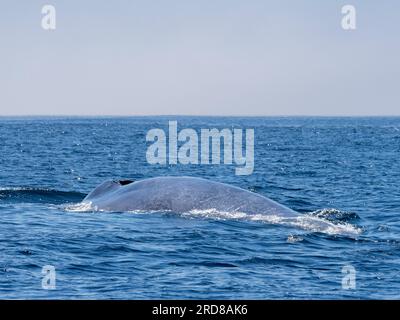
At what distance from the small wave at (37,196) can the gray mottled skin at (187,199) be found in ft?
15.9

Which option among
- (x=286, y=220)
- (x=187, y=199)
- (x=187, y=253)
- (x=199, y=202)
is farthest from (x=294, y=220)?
(x=187, y=253)

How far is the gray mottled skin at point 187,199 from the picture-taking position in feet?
72.7

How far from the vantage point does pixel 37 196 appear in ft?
93.5

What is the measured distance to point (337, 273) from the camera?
15.7 metres

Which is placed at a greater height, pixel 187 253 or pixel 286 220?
pixel 286 220

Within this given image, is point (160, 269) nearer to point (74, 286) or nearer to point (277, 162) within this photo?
point (74, 286)

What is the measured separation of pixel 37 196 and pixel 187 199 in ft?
27.3

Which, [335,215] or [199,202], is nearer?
[199,202]

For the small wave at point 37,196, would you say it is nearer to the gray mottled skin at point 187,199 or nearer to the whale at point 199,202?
the whale at point 199,202

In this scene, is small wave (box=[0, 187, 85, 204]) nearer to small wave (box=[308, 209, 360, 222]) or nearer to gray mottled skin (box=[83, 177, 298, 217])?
gray mottled skin (box=[83, 177, 298, 217])

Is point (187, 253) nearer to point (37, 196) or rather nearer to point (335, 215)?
point (335, 215)

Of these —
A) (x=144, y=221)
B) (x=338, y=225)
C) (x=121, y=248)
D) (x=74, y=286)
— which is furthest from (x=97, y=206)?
(x=74, y=286)

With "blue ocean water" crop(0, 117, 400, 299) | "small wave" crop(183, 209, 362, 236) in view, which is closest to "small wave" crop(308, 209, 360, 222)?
"blue ocean water" crop(0, 117, 400, 299)
